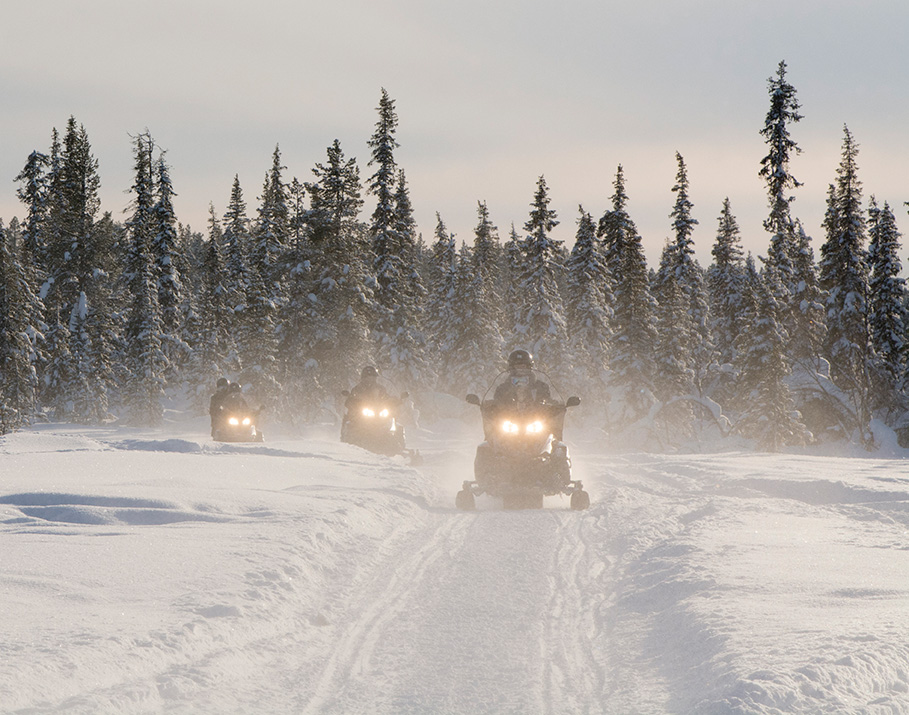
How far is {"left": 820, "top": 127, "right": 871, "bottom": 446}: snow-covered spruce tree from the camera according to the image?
40.7 meters

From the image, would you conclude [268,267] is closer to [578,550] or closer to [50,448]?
[50,448]

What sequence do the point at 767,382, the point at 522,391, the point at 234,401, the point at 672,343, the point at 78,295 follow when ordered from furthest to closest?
1. the point at 672,343
2. the point at 78,295
3. the point at 767,382
4. the point at 234,401
5. the point at 522,391

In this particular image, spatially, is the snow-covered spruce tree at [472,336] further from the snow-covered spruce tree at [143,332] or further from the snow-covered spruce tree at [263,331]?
the snow-covered spruce tree at [143,332]

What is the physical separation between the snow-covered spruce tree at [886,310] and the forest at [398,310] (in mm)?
113

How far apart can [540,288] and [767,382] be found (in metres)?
13.9

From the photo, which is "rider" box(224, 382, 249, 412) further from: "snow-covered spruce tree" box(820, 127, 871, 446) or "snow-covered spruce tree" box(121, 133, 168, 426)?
"snow-covered spruce tree" box(820, 127, 871, 446)

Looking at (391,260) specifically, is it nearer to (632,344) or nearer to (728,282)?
(632,344)

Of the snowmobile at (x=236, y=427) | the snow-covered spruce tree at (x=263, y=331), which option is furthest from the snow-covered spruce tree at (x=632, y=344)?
the snowmobile at (x=236, y=427)

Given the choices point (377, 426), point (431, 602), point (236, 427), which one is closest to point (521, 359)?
point (431, 602)

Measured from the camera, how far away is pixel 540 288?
4516 cm

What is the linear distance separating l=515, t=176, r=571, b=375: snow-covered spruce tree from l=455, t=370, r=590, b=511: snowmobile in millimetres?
32315

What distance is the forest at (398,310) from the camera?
37469 mm

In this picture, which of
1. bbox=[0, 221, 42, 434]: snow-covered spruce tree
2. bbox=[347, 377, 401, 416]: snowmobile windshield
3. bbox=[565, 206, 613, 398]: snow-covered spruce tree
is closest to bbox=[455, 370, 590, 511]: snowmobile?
bbox=[347, 377, 401, 416]: snowmobile windshield

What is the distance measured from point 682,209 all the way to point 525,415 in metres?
35.4
